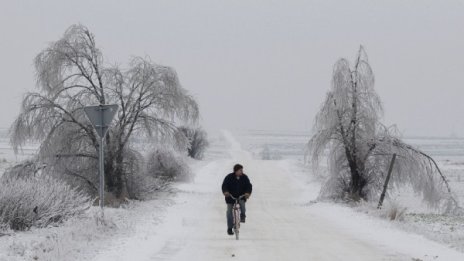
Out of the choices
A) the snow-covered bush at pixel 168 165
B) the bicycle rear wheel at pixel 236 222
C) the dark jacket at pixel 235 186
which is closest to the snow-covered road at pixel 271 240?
the bicycle rear wheel at pixel 236 222

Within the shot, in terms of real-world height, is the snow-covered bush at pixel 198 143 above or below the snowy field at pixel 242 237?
above

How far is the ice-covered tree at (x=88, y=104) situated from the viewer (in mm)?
25516

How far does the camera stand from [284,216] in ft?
72.7

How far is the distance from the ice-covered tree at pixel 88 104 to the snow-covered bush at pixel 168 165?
36.7 feet

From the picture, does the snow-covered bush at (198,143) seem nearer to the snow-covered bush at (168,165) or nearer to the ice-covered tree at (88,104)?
the snow-covered bush at (168,165)

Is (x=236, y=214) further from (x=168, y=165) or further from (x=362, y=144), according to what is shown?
(x=168, y=165)

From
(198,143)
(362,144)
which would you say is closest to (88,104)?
(362,144)

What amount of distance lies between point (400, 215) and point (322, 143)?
9.38 meters

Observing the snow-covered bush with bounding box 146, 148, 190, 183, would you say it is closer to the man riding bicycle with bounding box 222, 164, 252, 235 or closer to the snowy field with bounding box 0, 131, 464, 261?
the snowy field with bounding box 0, 131, 464, 261

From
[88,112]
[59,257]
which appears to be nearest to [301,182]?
[88,112]

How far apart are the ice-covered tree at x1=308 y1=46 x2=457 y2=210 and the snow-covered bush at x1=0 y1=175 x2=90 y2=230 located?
1522cm

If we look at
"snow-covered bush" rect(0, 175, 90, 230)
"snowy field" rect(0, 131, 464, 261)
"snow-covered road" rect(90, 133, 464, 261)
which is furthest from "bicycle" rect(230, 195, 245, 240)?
Answer: "snow-covered bush" rect(0, 175, 90, 230)

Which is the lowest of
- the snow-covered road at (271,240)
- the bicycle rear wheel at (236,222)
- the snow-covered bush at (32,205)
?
the snow-covered road at (271,240)

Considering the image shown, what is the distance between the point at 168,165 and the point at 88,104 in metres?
16.2
